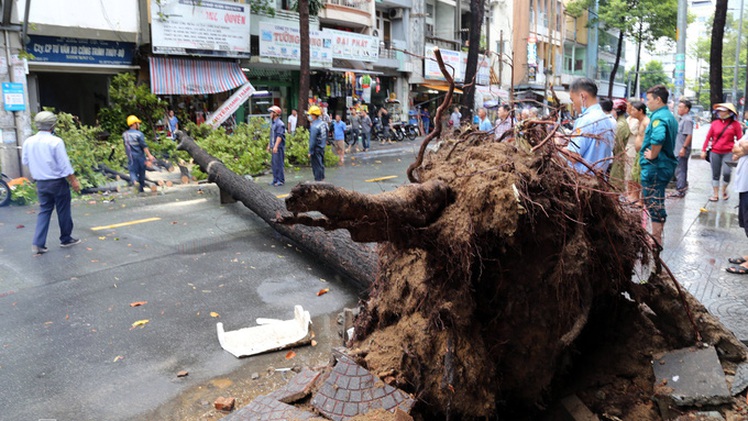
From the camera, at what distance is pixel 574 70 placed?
54.8 meters

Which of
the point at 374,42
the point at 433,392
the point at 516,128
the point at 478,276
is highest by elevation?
the point at 374,42

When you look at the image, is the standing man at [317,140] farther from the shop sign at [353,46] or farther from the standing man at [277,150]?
the shop sign at [353,46]

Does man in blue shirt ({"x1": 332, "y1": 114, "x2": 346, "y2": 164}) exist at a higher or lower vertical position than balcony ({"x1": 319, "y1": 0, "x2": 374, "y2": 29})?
lower

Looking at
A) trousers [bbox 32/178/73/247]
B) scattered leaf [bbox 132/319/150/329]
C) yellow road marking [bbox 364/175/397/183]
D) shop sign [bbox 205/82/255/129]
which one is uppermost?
shop sign [bbox 205/82/255/129]

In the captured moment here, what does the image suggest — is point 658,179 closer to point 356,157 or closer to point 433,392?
point 433,392

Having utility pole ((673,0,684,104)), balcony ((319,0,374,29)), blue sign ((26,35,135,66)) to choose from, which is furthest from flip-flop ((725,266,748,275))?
balcony ((319,0,374,29))

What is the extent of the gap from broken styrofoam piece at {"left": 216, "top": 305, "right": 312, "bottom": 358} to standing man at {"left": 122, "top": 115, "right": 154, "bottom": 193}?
7.67 m

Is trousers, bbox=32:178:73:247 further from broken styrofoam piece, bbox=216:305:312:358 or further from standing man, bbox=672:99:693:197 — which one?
standing man, bbox=672:99:693:197

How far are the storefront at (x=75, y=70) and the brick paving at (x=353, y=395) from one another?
46.8ft

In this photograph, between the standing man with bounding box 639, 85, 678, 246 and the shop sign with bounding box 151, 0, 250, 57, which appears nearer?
the standing man with bounding box 639, 85, 678, 246

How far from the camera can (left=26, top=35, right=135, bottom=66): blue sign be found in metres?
15.6

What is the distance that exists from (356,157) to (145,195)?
950cm

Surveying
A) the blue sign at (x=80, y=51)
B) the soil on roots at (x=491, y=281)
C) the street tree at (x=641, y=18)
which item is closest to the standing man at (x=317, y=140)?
the blue sign at (x=80, y=51)

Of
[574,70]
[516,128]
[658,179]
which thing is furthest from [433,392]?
[574,70]
